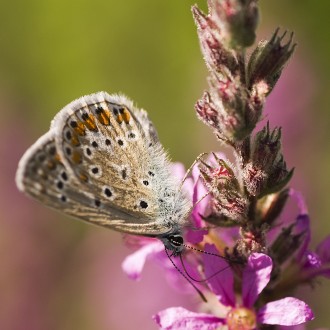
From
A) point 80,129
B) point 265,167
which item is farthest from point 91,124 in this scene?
point 265,167

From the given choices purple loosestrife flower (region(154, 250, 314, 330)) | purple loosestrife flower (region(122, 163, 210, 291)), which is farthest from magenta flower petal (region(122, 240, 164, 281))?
purple loosestrife flower (region(154, 250, 314, 330))

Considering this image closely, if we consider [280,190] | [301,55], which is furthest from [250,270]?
[301,55]

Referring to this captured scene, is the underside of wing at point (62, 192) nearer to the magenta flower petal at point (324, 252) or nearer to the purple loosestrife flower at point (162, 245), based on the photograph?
the purple loosestrife flower at point (162, 245)

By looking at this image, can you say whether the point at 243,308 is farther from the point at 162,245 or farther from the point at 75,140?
the point at 75,140

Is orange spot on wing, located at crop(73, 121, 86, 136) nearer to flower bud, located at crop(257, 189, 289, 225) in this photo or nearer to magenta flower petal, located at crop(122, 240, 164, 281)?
magenta flower petal, located at crop(122, 240, 164, 281)

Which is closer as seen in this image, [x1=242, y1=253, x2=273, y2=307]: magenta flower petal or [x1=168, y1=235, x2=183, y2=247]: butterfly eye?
[x1=242, y1=253, x2=273, y2=307]: magenta flower petal

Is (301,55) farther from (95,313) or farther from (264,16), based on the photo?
(95,313)
